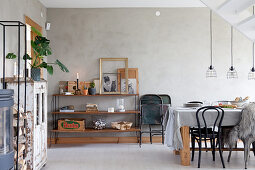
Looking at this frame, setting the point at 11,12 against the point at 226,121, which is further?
the point at 226,121

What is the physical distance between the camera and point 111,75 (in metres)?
6.79

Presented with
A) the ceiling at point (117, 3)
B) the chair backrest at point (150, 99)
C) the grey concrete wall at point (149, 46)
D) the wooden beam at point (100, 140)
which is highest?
the ceiling at point (117, 3)

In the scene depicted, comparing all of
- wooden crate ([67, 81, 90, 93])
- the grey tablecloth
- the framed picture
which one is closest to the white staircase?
the grey tablecloth

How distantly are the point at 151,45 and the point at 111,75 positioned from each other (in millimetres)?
1066

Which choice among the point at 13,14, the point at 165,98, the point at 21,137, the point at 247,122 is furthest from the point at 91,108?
the point at 247,122

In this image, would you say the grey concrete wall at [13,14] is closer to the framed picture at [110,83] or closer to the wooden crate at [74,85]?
the wooden crate at [74,85]

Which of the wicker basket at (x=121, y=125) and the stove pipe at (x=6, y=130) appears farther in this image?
the wicker basket at (x=121, y=125)

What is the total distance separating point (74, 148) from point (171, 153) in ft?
6.22

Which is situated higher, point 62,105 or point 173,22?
point 173,22

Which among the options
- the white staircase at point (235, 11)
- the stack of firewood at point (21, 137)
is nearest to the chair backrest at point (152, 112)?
the white staircase at point (235, 11)

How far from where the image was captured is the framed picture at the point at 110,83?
676 centimetres

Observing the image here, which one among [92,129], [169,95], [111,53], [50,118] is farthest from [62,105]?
[169,95]

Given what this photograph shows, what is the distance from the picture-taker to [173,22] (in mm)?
6855

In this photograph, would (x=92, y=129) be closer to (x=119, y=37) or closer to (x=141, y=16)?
(x=119, y=37)
